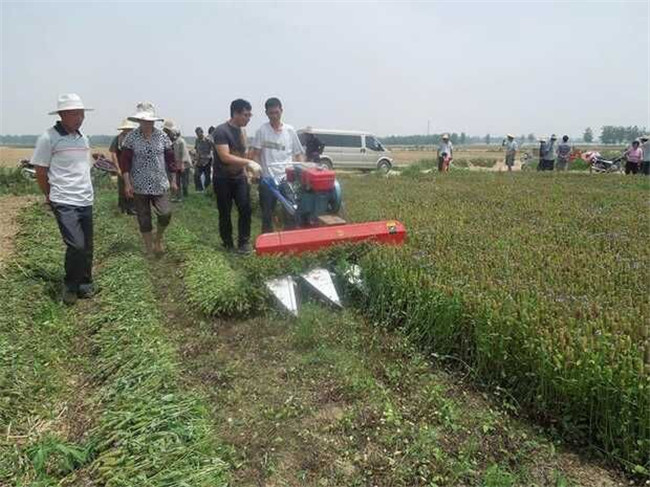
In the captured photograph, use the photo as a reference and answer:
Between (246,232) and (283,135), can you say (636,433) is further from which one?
(283,135)

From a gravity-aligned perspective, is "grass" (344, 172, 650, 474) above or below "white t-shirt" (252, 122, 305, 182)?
below

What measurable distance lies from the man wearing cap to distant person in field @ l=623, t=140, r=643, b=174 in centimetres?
A: 1674

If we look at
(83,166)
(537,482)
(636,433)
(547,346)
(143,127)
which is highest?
(143,127)

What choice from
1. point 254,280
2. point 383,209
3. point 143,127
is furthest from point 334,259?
point 383,209

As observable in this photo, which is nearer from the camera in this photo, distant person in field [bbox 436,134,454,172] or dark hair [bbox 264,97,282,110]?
dark hair [bbox 264,97,282,110]

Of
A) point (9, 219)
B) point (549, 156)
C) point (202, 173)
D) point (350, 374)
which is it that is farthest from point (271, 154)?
point (549, 156)

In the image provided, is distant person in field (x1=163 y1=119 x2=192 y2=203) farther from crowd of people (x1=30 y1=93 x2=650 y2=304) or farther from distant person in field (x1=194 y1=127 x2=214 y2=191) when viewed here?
crowd of people (x1=30 y1=93 x2=650 y2=304)

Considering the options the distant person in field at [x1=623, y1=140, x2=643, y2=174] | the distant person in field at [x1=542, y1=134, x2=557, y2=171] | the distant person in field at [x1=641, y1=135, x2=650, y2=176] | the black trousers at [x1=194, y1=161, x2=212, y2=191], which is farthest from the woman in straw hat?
the distant person in field at [x1=542, y1=134, x2=557, y2=171]

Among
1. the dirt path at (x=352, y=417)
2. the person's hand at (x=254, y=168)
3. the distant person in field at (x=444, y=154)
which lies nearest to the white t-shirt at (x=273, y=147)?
the person's hand at (x=254, y=168)

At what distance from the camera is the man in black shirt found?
5434 millimetres

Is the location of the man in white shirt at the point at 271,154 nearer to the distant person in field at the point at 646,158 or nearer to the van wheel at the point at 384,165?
the distant person in field at the point at 646,158

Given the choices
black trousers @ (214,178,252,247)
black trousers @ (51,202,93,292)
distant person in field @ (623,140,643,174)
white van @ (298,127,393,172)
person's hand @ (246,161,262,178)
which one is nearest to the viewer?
black trousers @ (51,202,93,292)

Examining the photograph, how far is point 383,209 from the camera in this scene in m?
7.64

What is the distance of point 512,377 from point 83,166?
389cm
